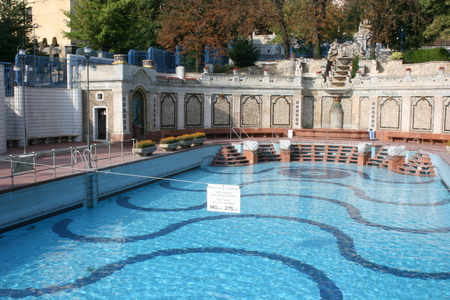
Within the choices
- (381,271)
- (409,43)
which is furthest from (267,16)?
(381,271)

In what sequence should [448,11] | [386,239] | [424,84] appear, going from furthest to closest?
[448,11], [424,84], [386,239]

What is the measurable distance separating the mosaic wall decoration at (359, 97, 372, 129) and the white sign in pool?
25.9m

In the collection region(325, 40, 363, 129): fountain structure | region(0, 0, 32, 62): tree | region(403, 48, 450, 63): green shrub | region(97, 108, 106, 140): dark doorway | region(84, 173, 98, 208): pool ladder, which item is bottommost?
region(84, 173, 98, 208): pool ladder

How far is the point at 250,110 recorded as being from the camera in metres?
35.6

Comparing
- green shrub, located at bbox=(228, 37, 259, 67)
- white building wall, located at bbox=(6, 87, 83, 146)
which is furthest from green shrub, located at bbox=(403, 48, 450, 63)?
white building wall, located at bbox=(6, 87, 83, 146)

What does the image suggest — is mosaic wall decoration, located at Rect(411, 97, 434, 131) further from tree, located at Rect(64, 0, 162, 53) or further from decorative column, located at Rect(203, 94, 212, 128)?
tree, located at Rect(64, 0, 162, 53)

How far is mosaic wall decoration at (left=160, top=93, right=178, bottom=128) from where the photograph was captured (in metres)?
31.5

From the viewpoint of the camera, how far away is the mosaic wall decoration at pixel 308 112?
36.6 m

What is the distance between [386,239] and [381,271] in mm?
2605

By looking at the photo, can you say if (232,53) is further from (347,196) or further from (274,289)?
(274,289)

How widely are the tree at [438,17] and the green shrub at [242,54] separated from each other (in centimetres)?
1490

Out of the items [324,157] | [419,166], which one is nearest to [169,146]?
[324,157]

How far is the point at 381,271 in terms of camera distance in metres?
11.4

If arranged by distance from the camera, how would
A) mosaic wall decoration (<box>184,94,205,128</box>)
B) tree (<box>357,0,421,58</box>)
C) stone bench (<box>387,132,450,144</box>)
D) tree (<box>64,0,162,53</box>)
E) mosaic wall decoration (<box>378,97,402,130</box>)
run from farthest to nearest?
tree (<box>357,0,421,58</box>) → tree (<box>64,0,162,53</box>) → mosaic wall decoration (<box>184,94,205,128</box>) → mosaic wall decoration (<box>378,97,402,130</box>) → stone bench (<box>387,132,450,144</box>)
